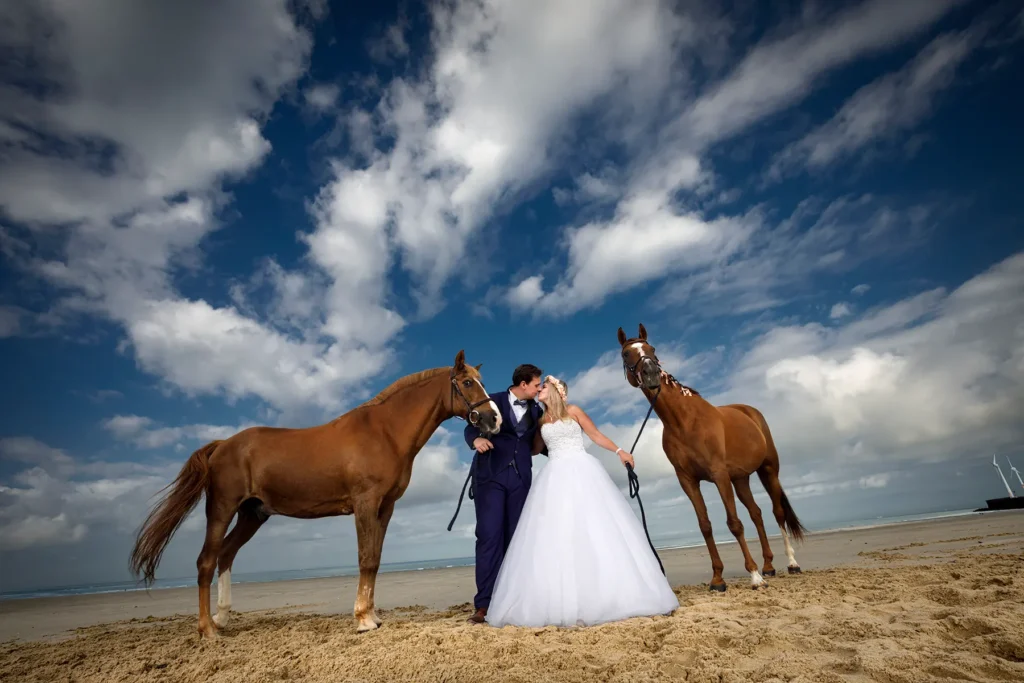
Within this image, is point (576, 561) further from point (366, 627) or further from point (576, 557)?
point (366, 627)

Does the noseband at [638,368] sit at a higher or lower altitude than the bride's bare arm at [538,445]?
higher

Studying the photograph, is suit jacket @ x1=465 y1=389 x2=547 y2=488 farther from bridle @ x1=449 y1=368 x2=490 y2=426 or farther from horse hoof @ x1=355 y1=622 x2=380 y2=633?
horse hoof @ x1=355 y1=622 x2=380 y2=633

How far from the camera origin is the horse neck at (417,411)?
5188 millimetres

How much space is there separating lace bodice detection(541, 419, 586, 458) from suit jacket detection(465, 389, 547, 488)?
285mm

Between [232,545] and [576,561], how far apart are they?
3663 millimetres

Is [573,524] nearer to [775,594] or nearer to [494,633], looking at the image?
[494,633]

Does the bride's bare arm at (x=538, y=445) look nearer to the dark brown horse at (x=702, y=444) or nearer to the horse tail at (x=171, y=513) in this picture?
the dark brown horse at (x=702, y=444)

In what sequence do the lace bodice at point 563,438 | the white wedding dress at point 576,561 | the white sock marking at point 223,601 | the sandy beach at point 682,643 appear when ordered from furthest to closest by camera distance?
the white sock marking at point 223,601
the lace bodice at point 563,438
the white wedding dress at point 576,561
the sandy beach at point 682,643

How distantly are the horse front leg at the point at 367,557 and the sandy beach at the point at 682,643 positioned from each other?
0.70 ft

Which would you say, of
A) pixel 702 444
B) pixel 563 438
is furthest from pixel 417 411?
pixel 702 444

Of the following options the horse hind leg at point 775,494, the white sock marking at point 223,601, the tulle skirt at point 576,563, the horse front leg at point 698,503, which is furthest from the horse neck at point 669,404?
the white sock marking at point 223,601

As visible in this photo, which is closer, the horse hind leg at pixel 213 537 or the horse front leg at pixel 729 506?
the horse hind leg at pixel 213 537

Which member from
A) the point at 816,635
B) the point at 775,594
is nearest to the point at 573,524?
the point at 816,635

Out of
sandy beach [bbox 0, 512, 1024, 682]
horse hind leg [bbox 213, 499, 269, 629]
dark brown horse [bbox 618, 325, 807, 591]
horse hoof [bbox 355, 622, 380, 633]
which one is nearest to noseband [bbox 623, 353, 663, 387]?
dark brown horse [bbox 618, 325, 807, 591]
